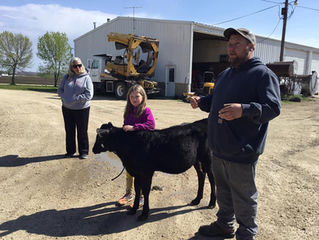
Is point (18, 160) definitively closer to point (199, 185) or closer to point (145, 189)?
point (145, 189)

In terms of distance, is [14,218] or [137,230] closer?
[137,230]

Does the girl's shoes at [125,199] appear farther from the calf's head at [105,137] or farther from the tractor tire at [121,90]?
the tractor tire at [121,90]

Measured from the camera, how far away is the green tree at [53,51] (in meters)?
34.2

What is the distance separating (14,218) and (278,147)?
598 cm

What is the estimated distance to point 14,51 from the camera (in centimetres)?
3500

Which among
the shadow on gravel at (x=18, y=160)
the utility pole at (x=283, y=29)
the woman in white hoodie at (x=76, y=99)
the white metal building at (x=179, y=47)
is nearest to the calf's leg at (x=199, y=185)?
the woman in white hoodie at (x=76, y=99)

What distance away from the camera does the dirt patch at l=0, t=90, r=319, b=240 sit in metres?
3.10

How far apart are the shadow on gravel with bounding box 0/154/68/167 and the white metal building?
49.0 feet

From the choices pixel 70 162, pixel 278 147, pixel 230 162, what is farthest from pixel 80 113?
pixel 278 147

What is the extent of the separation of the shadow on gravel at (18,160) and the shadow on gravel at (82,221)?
2.12 m

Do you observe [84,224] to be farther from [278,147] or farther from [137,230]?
[278,147]

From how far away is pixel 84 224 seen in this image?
10.5 feet

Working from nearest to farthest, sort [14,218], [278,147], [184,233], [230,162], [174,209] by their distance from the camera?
[230,162] < [184,233] < [14,218] < [174,209] < [278,147]

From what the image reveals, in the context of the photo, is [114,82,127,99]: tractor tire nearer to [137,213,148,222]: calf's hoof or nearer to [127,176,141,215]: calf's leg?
[127,176,141,215]: calf's leg
